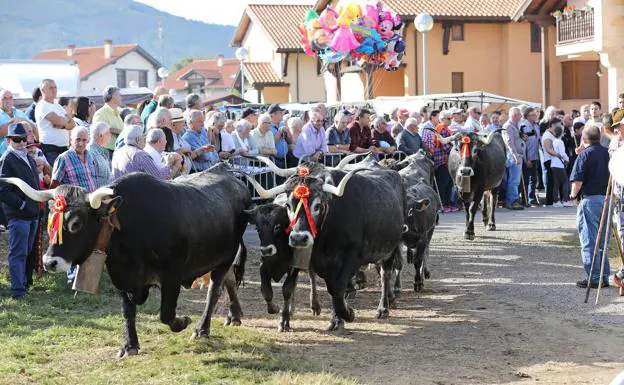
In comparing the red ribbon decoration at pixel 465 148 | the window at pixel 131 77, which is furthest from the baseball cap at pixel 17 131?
the window at pixel 131 77

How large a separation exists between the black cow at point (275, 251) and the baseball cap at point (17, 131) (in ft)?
10.3

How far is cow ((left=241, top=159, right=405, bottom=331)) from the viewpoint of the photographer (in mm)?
9891

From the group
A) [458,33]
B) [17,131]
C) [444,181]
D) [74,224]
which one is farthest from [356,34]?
[458,33]

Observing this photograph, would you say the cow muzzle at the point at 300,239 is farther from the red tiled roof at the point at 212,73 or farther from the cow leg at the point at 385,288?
the red tiled roof at the point at 212,73

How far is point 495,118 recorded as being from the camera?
23219 mm

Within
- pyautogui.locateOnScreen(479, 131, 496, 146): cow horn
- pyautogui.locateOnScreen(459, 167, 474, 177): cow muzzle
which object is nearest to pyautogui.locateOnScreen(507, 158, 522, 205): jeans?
pyautogui.locateOnScreen(479, 131, 496, 146): cow horn

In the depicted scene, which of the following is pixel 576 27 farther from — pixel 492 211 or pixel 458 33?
pixel 492 211

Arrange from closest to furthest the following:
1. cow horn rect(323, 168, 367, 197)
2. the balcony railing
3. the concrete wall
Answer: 1. cow horn rect(323, 168, 367, 197)
2. the balcony railing
3. the concrete wall

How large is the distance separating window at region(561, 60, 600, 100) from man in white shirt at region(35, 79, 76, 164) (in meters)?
36.1

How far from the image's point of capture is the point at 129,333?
9242mm

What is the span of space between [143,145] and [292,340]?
298cm

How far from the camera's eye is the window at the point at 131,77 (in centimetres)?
10700

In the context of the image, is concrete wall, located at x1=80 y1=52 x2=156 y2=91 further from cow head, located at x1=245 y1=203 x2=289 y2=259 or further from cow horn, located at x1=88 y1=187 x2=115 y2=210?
cow horn, located at x1=88 y1=187 x2=115 y2=210

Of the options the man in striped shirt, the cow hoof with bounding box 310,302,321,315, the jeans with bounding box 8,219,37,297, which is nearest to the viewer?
the cow hoof with bounding box 310,302,321,315
